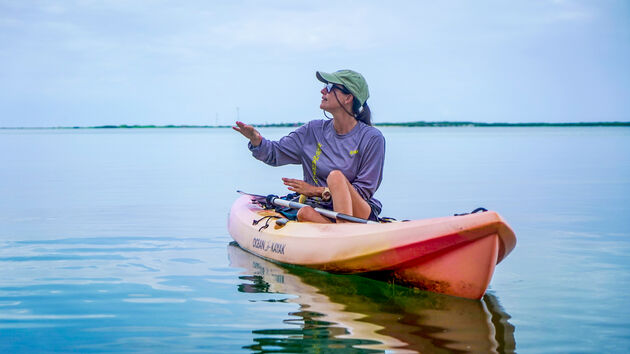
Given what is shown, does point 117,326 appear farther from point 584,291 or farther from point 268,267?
point 584,291

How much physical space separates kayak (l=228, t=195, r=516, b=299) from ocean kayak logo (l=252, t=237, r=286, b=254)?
0.02 meters

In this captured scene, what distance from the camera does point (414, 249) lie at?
518 cm

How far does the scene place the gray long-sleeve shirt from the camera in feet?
20.4

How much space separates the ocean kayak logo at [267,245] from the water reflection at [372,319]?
0.71ft

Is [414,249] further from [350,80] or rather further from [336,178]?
[350,80]

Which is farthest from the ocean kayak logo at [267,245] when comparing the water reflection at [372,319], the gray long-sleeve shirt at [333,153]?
the gray long-sleeve shirt at [333,153]

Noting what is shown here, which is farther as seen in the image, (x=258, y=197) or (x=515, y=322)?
(x=258, y=197)

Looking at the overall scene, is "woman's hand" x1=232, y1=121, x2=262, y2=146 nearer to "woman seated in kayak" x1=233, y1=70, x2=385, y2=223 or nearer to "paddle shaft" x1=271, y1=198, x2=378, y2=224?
"woman seated in kayak" x1=233, y1=70, x2=385, y2=223

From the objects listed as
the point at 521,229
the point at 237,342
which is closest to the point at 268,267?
the point at 237,342

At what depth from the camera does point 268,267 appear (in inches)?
263

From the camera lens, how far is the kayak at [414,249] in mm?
4875

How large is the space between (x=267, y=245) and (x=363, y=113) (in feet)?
4.77

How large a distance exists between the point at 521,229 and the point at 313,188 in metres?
3.73

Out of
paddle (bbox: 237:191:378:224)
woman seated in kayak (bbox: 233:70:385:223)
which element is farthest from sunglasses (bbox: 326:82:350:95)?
paddle (bbox: 237:191:378:224)
